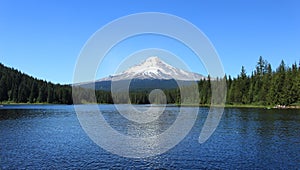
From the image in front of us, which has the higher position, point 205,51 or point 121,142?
point 205,51

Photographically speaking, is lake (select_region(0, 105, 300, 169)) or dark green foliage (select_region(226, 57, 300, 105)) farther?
dark green foliage (select_region(226, 57, 300, 105))

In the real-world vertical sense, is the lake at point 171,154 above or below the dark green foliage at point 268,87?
below

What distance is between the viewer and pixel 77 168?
3161 centimetres

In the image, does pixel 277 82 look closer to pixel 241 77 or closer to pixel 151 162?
pixel 241 77

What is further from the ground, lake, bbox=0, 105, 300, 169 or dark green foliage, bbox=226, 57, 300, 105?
dark green foliage, bbox=226, 57, 300, 105

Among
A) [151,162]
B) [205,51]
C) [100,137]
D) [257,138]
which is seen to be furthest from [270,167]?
[100,137]

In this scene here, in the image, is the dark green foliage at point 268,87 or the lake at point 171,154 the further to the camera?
the dark green foliage at point 268,87

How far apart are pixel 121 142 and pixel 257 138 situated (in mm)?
24125

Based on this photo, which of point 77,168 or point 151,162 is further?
point 151,162

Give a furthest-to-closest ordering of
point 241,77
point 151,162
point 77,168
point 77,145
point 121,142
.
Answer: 1. point 241,77
2. point 121,142
3. point 77,145
4. point 151,162
5. point 77,168

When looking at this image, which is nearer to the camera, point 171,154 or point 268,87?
point 171,154

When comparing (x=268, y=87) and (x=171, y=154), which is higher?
(x=268, y=87)

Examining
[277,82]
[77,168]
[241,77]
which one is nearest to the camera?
[77,168]

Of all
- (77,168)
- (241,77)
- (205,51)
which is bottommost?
(77,168)
